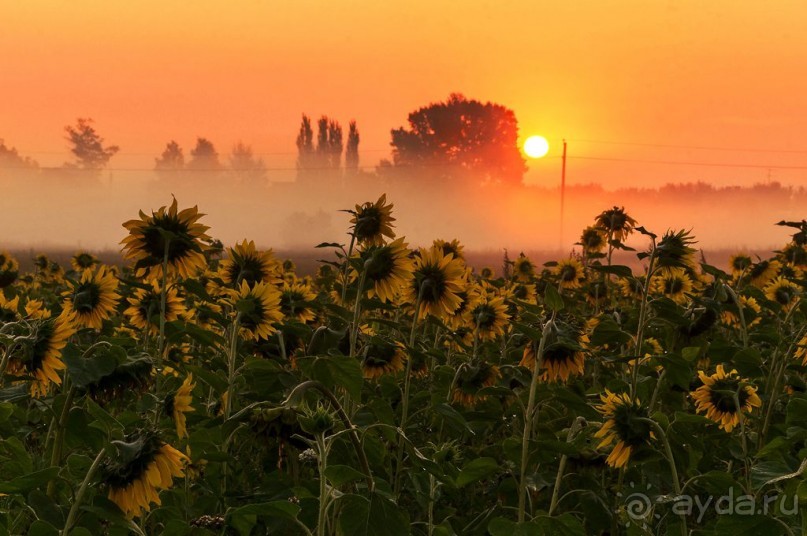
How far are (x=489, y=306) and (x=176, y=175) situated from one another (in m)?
102

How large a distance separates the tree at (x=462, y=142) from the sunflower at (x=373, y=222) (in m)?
76.9

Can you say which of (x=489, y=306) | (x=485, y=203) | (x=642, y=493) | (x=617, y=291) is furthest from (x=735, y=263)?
(x=485, y=203)

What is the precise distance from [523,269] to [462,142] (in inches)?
2808

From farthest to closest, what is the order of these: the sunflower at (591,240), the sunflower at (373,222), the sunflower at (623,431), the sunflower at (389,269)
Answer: the sunflower at (591,240), the sunflower at (373,222), the sunflower at (389,269), the sunflower at (623,431)

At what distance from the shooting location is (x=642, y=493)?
11.4 feet

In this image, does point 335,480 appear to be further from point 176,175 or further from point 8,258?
point 176,175

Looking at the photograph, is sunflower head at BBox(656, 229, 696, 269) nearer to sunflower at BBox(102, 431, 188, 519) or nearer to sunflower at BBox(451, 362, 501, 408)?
sunflower at BBox(451, 362, 501, 408)

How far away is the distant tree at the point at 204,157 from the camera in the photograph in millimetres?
104000

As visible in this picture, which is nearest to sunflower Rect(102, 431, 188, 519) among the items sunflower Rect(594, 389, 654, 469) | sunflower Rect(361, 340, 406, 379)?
sunflower Rect(594, 389, 654, 469)

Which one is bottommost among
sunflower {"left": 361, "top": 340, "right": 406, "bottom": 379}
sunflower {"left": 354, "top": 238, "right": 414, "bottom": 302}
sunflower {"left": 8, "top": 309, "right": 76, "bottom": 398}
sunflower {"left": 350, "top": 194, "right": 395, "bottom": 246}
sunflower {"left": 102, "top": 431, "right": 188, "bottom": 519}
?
sunflower {"left": 361, "top": 340, "right": 406, "bottom": 379}

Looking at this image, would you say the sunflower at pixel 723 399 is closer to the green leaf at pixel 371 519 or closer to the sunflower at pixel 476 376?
the sunflower at pixel 476 376

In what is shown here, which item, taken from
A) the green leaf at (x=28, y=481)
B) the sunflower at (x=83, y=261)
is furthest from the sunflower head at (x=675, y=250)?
the sunflower at (x=83, y=261)

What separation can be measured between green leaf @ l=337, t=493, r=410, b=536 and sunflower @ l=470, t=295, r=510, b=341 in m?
3.29

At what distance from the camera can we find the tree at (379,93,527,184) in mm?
80625
